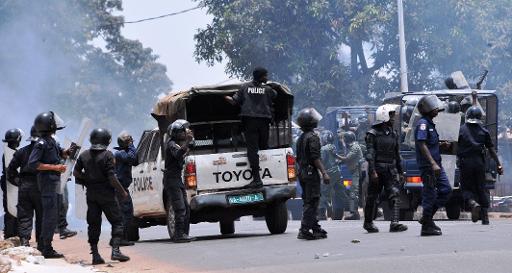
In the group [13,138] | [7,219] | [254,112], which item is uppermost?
[254,112]

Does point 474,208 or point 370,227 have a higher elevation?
point 474,208

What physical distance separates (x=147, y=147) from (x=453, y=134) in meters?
4.80

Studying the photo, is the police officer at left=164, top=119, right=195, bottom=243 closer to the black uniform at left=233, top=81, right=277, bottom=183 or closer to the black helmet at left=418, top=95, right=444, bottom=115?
the black uniform at left=233, top=81, right=277, bottom=183

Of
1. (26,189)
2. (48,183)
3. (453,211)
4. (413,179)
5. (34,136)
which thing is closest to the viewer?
(48,183)

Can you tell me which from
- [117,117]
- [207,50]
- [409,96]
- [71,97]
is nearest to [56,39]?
[71,97]

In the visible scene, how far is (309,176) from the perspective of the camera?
16.5 metres

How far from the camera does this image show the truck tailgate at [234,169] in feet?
59.7

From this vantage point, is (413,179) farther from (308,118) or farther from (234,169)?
(308,118)

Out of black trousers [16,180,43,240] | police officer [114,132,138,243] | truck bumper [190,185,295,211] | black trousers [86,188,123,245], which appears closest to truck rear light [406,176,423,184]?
truck bumper [190,185,295,211]

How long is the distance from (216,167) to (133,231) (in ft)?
7.80

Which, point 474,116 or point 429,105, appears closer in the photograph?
point 429,105

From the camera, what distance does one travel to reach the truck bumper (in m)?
18.1

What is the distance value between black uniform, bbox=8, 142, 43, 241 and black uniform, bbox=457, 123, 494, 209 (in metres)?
6.40

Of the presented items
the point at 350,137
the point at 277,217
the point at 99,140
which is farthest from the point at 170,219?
the point at 350,137
